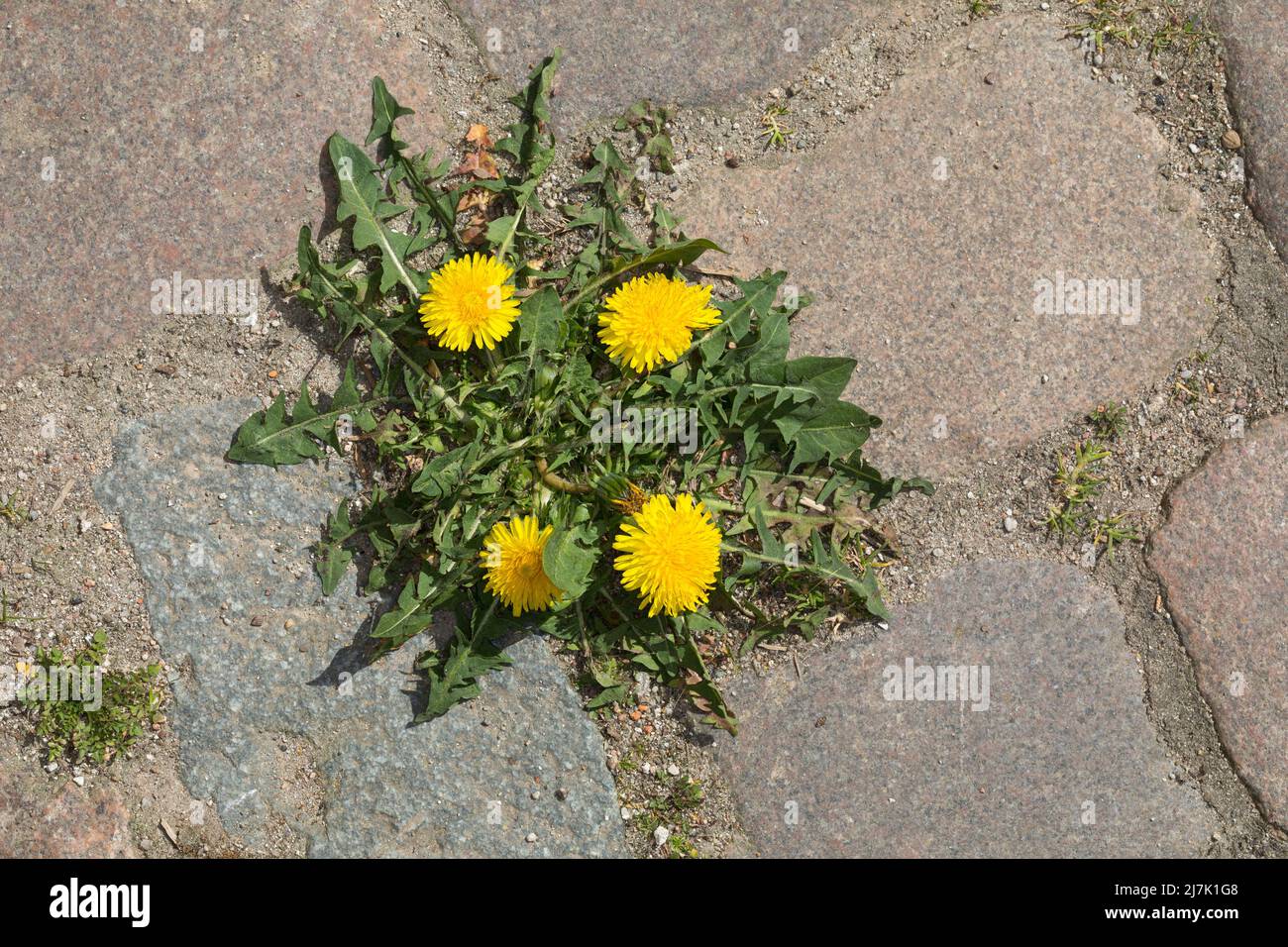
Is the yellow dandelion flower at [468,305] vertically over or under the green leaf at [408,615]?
over

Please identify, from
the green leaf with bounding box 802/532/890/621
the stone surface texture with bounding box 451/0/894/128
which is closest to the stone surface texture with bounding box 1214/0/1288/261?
the stone surface texture with bounding box 451/0/894/128

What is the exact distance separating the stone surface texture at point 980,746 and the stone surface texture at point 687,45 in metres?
1.58

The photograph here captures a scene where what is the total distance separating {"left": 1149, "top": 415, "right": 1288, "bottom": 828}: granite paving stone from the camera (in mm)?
2557

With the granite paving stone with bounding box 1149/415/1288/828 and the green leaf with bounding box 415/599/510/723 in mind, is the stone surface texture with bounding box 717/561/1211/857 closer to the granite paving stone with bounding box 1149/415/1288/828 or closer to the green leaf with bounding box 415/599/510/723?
the granite paving stone with bounding box 1149/415/1288/828

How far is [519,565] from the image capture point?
7.71 feet

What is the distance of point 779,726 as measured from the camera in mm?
2598

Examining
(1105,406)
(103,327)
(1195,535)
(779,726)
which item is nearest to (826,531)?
(779,726)

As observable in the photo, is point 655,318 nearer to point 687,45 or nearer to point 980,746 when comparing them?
point 687,45

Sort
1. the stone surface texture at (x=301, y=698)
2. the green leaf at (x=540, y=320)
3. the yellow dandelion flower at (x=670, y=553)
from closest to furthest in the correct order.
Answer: the yellow dandelion flower at (x=670, y=553) < the green leaf at (x=540, y=320) < the stone surface texture at (x=301, y=698)

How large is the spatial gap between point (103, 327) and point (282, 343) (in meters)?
0.49

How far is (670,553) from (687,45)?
147 cm

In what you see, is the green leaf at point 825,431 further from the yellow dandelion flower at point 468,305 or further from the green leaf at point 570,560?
the yellow dandelion flower at point 468,305

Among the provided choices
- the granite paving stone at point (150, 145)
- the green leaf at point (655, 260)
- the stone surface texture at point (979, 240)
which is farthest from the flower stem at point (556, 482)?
the granite paving stone at point (150, 145)

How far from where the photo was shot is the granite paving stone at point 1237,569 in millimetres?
2557
